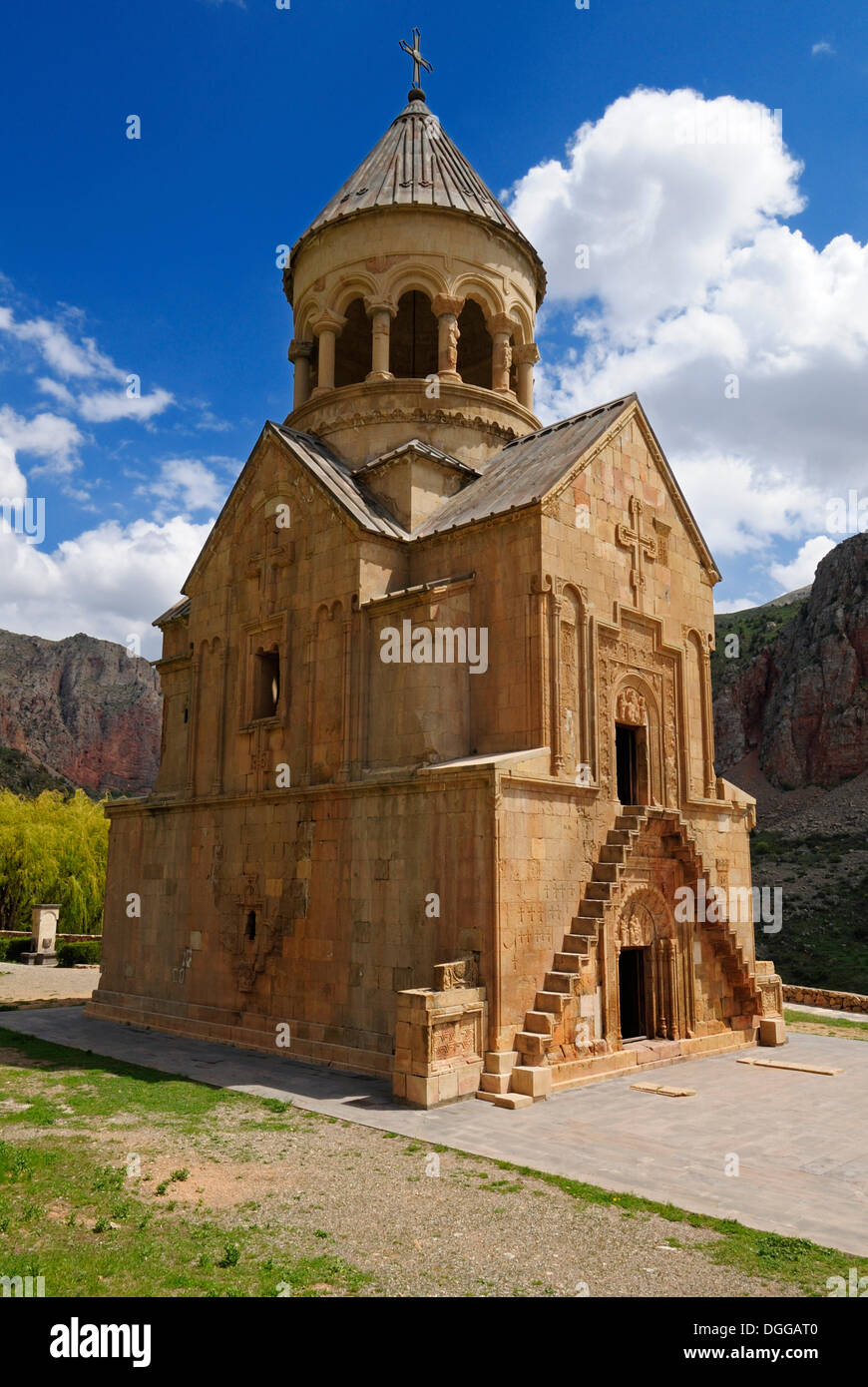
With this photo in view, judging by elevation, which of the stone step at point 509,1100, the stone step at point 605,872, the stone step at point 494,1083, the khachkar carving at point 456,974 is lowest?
the stone step at point 509,1100

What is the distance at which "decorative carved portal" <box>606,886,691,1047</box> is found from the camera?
1655cm

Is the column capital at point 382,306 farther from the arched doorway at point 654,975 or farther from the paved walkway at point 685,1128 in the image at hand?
the paved walkway at point 685,1128

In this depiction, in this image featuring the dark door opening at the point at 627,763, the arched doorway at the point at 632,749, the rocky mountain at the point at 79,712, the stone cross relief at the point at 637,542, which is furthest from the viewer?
the rocky mountain at the point at 79,712

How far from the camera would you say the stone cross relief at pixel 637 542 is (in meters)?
18.0

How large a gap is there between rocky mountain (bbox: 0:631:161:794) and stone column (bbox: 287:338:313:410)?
96466 millimetres

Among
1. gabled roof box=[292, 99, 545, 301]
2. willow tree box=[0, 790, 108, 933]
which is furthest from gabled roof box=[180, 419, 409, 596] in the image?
willow tree box=[0, 790, 108, 933]

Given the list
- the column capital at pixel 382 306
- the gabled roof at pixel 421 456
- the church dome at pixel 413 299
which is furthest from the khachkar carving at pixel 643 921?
the column capital at pixel 382 306

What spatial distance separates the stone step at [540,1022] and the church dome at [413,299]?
12109mm

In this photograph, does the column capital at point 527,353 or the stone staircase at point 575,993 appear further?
the column capital at point 527,353

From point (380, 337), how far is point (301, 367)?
3088 millimetres

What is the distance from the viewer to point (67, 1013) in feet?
72.8

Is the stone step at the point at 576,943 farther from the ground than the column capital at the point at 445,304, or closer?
closer

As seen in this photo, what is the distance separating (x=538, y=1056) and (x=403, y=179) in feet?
65.1
